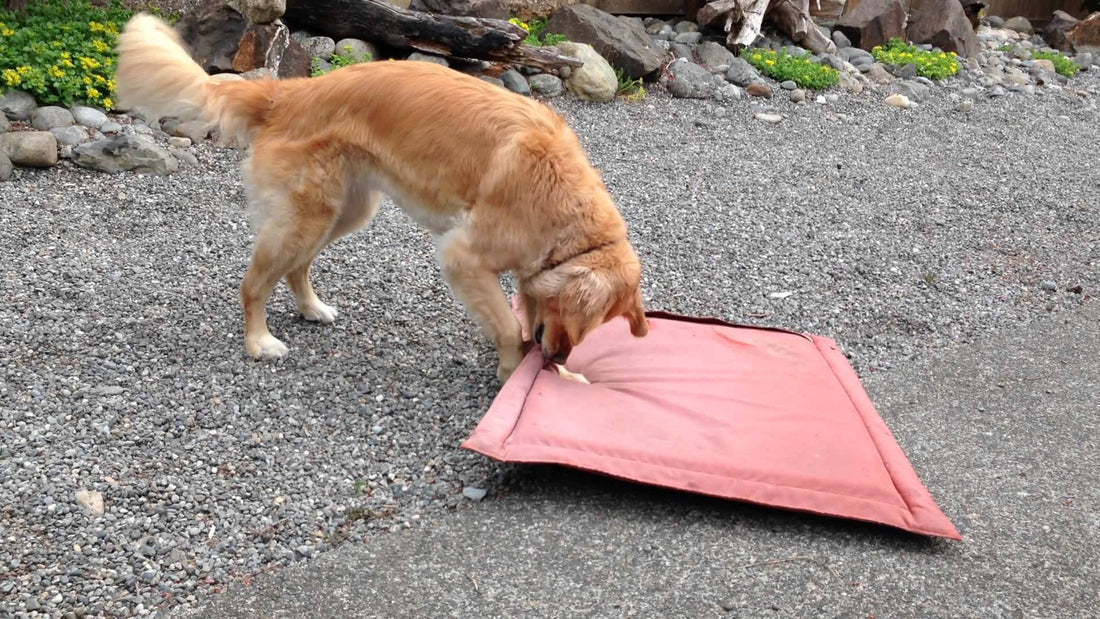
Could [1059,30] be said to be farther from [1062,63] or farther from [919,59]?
[919,59]

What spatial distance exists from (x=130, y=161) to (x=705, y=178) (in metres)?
4.26

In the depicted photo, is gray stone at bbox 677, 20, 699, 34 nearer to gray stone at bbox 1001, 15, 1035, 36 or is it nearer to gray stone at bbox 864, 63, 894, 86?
gray stone at bbox 864, 63, 894, 86

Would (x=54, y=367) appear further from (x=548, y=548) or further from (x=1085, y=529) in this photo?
(x=1085, y=529)

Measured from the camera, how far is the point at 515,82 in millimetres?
8500

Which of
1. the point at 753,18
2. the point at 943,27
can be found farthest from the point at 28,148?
the point at 943,27

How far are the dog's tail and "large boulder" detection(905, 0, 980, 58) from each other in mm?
10656

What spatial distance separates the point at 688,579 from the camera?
9.76 ft

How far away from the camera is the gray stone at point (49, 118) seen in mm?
6379

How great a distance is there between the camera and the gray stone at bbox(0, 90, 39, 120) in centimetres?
635

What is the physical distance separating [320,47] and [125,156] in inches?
92.4

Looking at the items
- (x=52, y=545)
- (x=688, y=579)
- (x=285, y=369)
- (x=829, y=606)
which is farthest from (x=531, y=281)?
(x=52, y=545)

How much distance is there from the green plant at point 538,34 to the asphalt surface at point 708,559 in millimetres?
6563

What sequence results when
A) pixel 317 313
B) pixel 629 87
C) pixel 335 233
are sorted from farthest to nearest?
pixel 629 87, pixel 317 313, pixel 335 233

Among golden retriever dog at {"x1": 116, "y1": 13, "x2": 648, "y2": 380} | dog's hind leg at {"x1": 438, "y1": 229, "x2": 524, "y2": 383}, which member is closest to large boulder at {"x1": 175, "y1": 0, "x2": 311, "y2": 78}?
golden retriever dog at {"x1": 116, "y1": 13, "x2": 648, "y2": 380}
